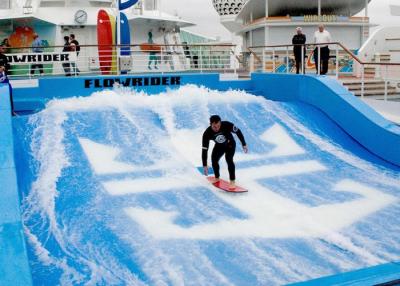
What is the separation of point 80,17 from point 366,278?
20.2 metres

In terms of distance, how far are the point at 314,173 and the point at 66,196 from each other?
444 cm

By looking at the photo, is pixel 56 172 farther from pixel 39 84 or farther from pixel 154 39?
pixel 154 39

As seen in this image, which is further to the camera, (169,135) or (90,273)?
(169,135)

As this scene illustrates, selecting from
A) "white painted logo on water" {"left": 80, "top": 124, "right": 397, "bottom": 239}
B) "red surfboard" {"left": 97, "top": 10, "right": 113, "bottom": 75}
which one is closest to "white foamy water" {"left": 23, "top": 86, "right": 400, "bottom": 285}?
"white painted logo on water" {"left": 80, "top": 124, "right": 397, "bottom": 239}

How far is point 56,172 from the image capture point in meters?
8.51

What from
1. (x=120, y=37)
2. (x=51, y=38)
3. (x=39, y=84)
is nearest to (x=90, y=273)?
(x=39, y=84)

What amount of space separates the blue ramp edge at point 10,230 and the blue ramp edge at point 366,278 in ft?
8.55

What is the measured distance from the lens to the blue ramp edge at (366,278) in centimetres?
464

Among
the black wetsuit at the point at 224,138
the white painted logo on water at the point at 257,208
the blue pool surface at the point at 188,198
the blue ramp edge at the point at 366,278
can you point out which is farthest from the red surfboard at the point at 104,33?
the blue ramp edge at the point at 366,278

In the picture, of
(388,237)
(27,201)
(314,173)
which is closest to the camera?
(388,237)

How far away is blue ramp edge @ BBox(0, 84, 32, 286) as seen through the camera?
4.88 m

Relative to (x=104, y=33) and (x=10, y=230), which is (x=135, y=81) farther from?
(x=10, y=230)

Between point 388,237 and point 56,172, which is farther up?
point 56,172

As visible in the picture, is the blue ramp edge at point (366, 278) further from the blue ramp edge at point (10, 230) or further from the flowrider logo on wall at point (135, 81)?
the flowrider logo on wall at point (135, 81)
